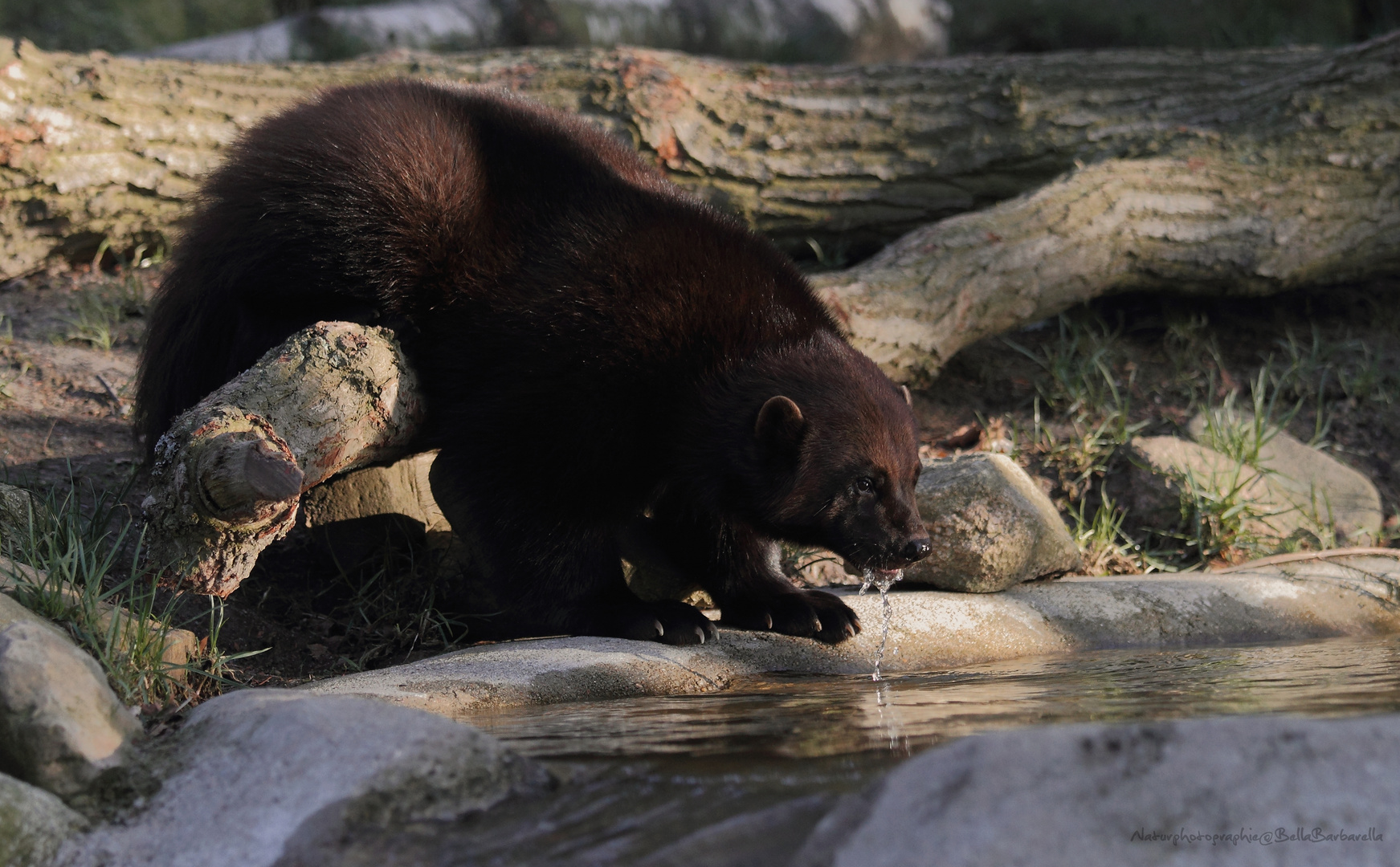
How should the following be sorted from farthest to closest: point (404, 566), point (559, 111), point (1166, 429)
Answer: point (1166, 429), point (559, 111), point (404, 566)

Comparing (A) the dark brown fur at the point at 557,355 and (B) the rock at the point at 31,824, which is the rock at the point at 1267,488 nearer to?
(A) the dark brown fur at the point at 557,355

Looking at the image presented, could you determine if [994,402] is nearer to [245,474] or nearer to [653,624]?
[653,624]

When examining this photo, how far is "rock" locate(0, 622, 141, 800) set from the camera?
2.07 meters

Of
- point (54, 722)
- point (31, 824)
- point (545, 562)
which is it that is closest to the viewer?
point (31, 824)

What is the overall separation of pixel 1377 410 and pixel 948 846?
566 cm

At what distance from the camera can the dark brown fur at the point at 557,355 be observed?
12.1 ft

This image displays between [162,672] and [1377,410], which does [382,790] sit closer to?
[162,672]

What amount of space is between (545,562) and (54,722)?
5.77 feet

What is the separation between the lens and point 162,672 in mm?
2746

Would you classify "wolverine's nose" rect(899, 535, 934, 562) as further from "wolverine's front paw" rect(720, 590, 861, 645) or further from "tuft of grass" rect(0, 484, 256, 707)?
"tuft of grass" rect(0, 484, 256, 707)

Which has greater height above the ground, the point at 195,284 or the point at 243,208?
the point at 243,208

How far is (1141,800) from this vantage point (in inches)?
63.2

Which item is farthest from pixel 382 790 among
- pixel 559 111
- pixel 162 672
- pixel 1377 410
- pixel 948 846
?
pixel 1377 410

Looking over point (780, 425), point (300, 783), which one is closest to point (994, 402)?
point (780, 425)
